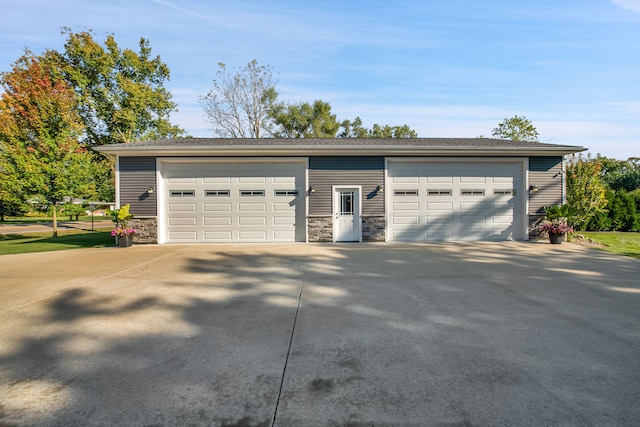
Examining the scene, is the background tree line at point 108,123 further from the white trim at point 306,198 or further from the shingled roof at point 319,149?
the white trim at point 306,198

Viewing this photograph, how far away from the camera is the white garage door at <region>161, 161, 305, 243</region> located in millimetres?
10289

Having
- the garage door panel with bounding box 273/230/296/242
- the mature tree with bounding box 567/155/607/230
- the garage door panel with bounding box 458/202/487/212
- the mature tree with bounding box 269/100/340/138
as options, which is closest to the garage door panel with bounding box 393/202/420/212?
the garage door panel with bounding box 458/202/487/212

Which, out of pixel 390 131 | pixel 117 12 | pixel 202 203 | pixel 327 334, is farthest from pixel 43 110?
pixel 390 131

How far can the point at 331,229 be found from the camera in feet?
33.6

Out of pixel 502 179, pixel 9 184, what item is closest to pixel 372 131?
pixel 502 179

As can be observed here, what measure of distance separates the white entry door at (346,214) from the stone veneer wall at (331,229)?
0.57ft

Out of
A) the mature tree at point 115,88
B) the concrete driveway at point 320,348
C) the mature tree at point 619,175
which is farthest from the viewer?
the mature tree at point 619,175

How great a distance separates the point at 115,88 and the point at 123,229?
15.0 m

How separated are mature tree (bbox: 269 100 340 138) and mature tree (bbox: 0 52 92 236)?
14112 millimetres

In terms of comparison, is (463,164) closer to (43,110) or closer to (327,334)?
(327,334)

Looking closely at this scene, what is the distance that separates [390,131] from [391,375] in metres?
34.9

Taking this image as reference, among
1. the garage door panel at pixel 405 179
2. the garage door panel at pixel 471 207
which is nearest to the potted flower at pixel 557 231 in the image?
the garage door panel at pixel 471 207

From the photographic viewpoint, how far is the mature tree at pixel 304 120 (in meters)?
24.6

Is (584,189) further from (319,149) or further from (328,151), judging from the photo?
(319,149)
